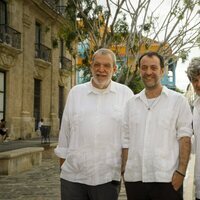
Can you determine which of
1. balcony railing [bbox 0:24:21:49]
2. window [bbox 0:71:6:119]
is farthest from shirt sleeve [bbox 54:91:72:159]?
window [bbox 0:71:6:119]

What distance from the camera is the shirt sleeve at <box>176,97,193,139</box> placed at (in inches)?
136

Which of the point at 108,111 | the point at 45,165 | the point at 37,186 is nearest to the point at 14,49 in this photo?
the point at 45,165

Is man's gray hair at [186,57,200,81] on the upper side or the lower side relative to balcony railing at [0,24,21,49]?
lower

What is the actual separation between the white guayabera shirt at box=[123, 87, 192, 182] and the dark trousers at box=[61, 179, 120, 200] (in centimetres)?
27

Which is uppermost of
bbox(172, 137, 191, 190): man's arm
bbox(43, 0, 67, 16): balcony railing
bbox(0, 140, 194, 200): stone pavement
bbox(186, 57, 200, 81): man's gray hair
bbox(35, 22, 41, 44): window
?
bbox(43, 0, 67, 16): balcony railing

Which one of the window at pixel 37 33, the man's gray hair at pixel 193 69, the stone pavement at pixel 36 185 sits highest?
the window at pixel 37 33

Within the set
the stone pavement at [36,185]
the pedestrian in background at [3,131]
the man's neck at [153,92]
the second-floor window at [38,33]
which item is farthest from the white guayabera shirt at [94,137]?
the second-floor window at [38,33]

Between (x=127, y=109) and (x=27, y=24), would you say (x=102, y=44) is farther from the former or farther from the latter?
(x=27, y=24)

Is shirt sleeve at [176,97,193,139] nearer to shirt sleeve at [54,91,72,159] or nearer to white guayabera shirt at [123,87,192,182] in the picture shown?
white guayabera shirt at [123,87,192,182]

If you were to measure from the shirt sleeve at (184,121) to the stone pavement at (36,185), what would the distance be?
327 centimetres

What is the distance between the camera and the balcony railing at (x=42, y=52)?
2767cm

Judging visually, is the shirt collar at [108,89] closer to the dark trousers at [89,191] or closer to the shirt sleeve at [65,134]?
the shirt sleeve at [65,134]

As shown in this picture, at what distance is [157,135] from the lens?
11.4 feet

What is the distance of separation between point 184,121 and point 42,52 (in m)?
25.4
